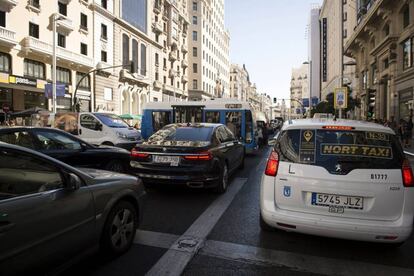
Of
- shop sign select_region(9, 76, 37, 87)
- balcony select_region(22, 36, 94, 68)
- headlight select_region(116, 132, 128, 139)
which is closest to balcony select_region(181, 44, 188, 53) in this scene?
balcony select_region(22, 36, 94, 68)

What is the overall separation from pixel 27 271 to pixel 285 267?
2486 millimetres

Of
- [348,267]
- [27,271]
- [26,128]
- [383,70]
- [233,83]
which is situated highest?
[233,83]

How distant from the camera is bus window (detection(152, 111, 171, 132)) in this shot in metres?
18.4

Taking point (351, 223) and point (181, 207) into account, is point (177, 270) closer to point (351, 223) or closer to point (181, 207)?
point (351, 223)

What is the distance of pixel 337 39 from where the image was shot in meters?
60.9

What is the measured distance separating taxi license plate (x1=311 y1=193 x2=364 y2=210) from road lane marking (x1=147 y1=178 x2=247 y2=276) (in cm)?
150

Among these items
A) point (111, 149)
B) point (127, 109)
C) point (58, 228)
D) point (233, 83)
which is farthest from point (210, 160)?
point (233, 83)

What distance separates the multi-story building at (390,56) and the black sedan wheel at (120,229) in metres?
15.4

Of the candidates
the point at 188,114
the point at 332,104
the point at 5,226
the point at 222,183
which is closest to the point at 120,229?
the point at 5,226

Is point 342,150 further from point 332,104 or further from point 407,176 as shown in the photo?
point 332,104

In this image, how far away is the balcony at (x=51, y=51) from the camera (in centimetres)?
2812

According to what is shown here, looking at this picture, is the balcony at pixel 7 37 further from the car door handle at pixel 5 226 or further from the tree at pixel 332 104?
the car door handle at pixel 5 226

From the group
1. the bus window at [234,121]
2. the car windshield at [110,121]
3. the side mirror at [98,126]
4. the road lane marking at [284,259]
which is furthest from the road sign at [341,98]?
the road lane marking at [284,259]

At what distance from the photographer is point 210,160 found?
6.84 m
